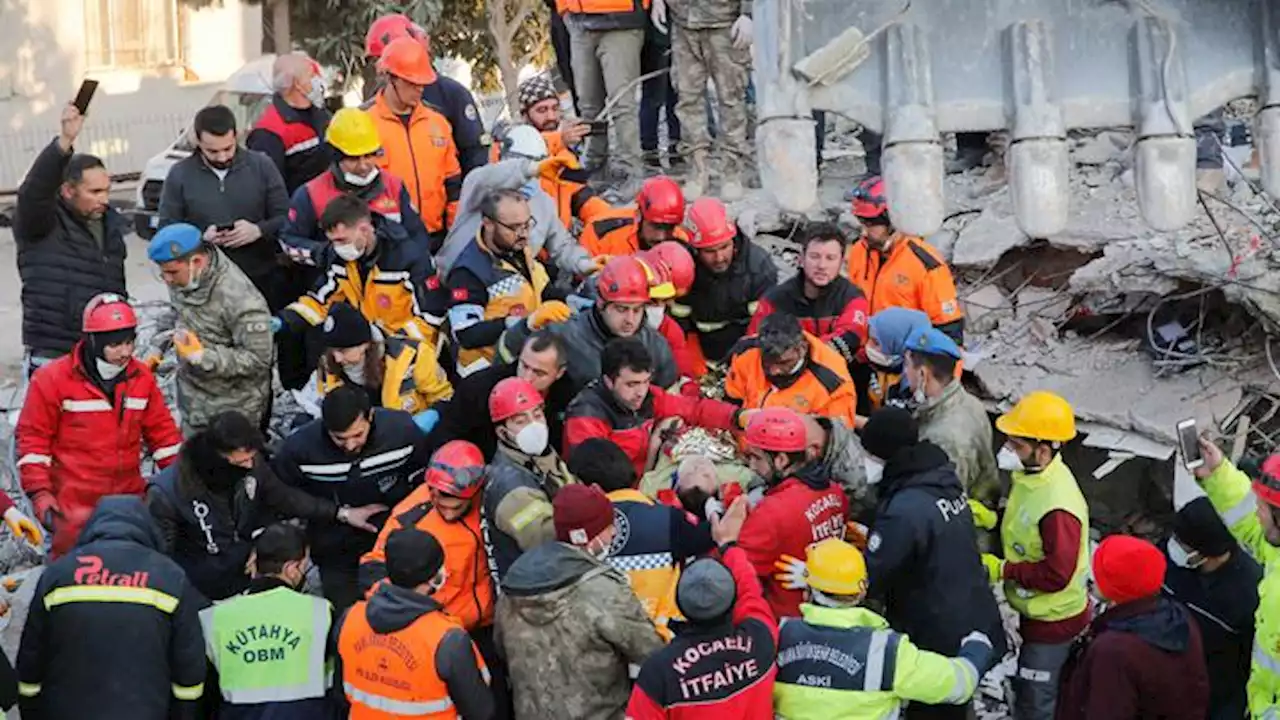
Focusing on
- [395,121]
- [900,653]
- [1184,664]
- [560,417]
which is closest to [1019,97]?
[900,653]

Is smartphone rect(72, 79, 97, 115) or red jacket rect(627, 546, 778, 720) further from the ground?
smartphone rect(72, 79, 97, 115)

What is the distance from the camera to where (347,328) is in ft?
27.0

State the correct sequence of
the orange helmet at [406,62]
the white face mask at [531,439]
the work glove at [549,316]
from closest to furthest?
the white face mask at [531,439] → the work glove at [549,316] → the orange helmet at [406,62]

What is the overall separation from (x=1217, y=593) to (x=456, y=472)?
3037 millimetres

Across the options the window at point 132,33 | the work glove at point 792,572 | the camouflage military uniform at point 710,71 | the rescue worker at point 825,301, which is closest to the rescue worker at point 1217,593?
the work glove at point 792,572

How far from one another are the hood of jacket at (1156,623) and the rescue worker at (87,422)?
4402 millimetres

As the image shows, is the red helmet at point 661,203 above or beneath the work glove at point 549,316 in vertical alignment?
above

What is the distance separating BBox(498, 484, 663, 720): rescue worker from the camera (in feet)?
20.7

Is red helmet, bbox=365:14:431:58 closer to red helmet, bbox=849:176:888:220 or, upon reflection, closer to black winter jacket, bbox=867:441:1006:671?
red helmet, bbox=849:176:888:220

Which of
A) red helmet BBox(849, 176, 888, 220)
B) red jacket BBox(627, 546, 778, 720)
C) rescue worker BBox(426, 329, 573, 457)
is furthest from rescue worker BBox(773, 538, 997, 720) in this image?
red helmet BBox(849, 176, 888, 220)

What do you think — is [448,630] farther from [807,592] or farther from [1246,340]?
[1246,340]

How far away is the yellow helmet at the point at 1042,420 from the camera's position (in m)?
7.30

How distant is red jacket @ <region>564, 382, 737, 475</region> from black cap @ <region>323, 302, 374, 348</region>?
1033mm

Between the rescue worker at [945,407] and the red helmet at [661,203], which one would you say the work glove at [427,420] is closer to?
the red helmet at [661,203]
